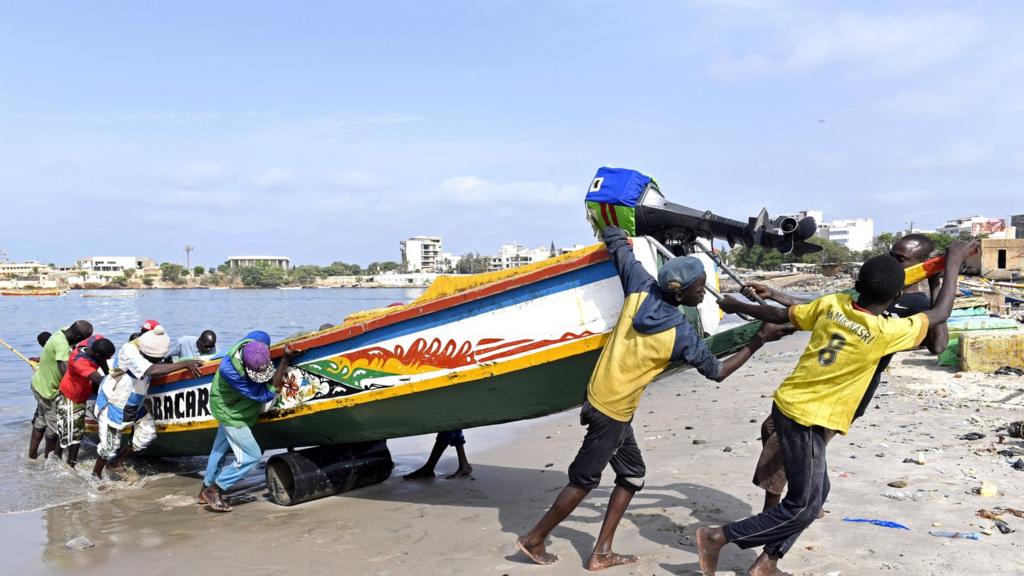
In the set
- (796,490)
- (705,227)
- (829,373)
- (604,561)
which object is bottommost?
(604,561)

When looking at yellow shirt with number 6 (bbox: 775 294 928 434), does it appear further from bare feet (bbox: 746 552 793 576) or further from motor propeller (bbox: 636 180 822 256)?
motor propeller (bbox: 636 180 822 256)

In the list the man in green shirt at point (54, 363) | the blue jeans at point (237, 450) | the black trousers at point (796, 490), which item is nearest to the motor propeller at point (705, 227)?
the black trousers at point (796, 490)

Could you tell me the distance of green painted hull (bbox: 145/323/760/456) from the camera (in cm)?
471

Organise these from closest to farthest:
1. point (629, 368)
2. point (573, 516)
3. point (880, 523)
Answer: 1. point (629, 368)
2. point (880, 523)
3. point (573, 516)

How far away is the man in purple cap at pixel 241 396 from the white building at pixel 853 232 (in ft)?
547

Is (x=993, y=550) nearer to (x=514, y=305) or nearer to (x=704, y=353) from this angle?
(x=704, y=353)

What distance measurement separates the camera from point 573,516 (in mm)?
5016

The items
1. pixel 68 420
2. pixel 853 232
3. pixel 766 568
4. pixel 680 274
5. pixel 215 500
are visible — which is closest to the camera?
pixel 766 568

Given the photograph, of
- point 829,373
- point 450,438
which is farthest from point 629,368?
point 450,438

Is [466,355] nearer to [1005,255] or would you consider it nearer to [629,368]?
[629,368]

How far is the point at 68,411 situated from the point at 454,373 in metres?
5.14

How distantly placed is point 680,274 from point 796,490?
1135mm

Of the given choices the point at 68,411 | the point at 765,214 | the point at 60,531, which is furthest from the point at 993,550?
the point at 68,411

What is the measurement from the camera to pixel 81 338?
7828 mm
